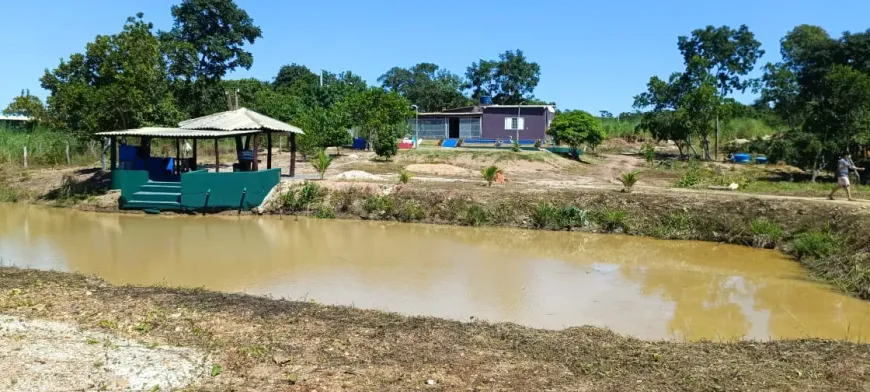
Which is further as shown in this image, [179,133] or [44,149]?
[44,149]

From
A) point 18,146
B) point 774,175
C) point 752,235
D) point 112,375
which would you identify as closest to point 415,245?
point 752,235

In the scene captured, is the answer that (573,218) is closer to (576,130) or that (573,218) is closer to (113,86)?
(113,86)

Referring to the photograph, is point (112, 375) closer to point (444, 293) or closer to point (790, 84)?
point (444, 293)

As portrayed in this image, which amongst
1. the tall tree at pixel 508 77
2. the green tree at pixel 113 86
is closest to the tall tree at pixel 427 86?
the tall tree at pixel 508 77

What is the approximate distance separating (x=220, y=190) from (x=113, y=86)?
616cm

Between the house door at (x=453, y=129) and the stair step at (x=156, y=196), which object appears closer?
the stair step at (x=156, y=196)

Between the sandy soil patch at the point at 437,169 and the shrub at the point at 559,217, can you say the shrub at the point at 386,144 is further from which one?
the shrub at the point at 559,217

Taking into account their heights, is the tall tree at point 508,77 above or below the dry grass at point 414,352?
above

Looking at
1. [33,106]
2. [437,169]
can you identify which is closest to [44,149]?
[33,106]

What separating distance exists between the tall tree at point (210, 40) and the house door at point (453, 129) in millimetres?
12502

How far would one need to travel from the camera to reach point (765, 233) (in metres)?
12.9

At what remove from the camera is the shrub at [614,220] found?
14492 mm

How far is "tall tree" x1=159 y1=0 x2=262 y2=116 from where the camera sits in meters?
30.6

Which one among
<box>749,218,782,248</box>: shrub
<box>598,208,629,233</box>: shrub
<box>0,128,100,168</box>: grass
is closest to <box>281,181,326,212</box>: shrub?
<box>598,208,629,233</box>: shrub
